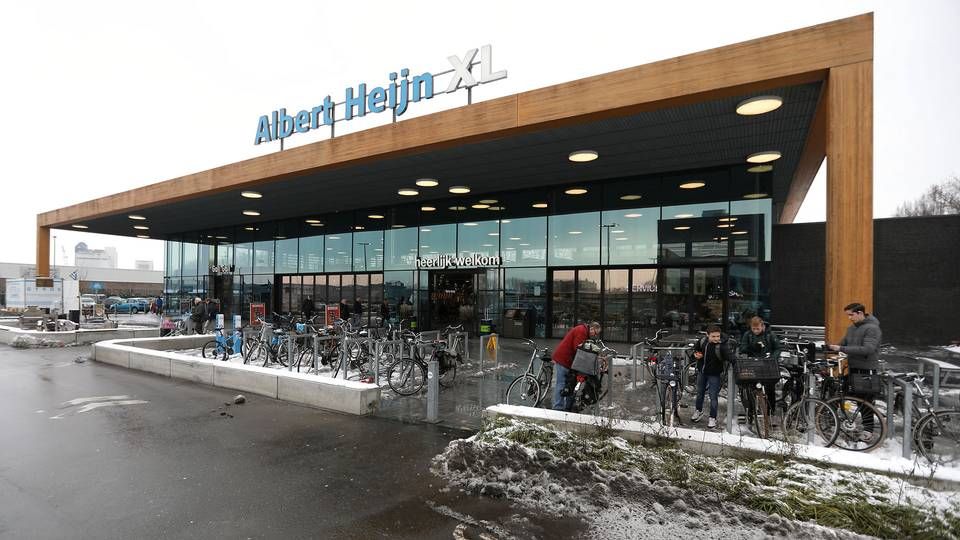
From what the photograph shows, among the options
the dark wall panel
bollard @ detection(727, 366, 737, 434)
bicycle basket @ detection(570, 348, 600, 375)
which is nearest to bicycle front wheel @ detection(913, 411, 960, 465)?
bollard @ detection(727, 366, 737, 434)

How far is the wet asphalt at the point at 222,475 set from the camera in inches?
163

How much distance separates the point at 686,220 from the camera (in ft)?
47.2

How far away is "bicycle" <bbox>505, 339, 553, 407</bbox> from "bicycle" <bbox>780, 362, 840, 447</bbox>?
11.3 ft

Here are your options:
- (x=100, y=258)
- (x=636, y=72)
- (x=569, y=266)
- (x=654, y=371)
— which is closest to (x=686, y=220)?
(x=569, y=266)

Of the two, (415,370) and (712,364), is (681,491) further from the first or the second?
(415,370)

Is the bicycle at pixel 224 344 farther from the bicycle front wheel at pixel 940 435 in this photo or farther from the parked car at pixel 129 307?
the parked car at pixel 129 307

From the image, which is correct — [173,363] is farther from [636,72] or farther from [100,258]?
[100,258]

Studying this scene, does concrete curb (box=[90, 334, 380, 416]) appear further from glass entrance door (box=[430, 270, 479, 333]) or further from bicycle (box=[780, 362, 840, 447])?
glass entrance door (box=[430, 270, 479, 333])

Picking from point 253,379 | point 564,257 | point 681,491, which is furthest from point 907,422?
point 564,257

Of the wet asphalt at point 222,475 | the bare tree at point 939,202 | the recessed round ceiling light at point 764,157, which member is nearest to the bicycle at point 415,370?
the wet asphalt at point 222,475

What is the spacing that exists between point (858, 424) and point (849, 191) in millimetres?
3405

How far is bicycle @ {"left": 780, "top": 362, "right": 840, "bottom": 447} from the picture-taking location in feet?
19.3

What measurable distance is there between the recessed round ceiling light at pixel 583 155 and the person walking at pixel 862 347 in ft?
23.7

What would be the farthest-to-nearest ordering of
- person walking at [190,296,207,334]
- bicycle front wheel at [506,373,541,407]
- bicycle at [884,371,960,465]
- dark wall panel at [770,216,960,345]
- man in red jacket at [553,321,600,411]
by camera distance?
person walking at [190,296,207,334] → dark wall panel at [770,216,960,345] → bicycle front wheel at [506,373,541,407] → man in red jacket at [553,321,600,411] → bicycle at [884,371,960,465]
